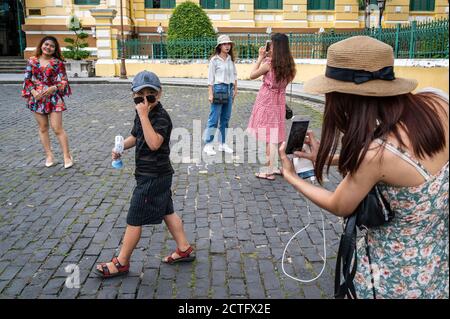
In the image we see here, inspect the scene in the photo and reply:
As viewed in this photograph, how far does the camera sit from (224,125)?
7.97m

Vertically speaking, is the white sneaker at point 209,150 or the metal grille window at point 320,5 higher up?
the metal grille window at point 320,5

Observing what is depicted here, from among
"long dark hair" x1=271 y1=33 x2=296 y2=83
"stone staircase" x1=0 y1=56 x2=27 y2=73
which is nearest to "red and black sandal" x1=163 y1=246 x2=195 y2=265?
"long dark hair" x1=271 y1=33 x2=296 y2=83

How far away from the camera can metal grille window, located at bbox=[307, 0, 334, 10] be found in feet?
95.6

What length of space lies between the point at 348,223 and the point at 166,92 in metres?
15.5

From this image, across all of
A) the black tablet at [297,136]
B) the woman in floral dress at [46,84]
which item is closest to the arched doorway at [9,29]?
the woman in floral dress at [46,84]

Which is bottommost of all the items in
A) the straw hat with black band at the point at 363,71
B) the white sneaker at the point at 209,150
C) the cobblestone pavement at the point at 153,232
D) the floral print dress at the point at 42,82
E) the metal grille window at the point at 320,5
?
the cobblestone pavement at the point at 153,232

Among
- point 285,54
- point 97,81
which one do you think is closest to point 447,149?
point 285,54

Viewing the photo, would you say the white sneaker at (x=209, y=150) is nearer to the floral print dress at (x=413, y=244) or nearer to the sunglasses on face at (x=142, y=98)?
the sunglasses on face at (x=142, y=98)

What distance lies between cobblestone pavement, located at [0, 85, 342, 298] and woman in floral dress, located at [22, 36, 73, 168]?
2.51 ft

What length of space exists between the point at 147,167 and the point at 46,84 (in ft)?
13.3

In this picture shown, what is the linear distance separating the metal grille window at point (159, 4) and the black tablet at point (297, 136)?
1095 inches

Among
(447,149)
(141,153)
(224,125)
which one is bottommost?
(224,125)

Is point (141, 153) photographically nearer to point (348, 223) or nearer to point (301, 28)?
point (348, 223)

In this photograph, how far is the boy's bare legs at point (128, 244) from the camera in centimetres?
367
